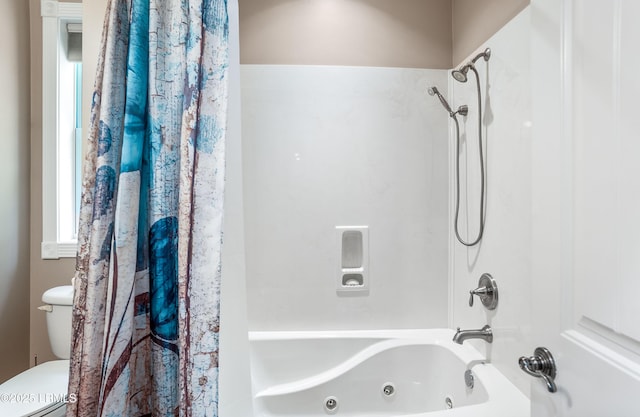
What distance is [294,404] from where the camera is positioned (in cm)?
160

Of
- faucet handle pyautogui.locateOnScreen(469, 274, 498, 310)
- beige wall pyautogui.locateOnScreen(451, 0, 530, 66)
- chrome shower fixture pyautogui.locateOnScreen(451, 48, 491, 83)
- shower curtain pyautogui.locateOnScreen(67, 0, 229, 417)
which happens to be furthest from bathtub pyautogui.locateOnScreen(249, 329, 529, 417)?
beige wall pyautogui.locateOnScreen(451, 0, 530, 66)

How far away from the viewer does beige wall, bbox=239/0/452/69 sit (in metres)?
1.83

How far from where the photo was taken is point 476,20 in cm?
160

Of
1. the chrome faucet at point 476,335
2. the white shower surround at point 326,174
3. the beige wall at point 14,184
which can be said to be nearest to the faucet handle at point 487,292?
the chrome faucet at point 476,335

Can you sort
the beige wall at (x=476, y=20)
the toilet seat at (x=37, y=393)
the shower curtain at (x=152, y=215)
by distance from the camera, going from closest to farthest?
the shower curtain at (x=152, y=215), the toilet seat at (x=37, y=393), the beige wall at (x=476, y=20)

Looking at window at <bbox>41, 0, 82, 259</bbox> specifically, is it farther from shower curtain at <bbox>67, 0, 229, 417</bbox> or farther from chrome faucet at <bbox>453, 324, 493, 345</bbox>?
chrome faucet at <bbox>453, 324, 493, 345</bbox>

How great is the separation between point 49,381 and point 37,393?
0.25 feet

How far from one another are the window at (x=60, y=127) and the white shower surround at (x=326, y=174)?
0.94m

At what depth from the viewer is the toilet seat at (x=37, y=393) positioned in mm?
1160

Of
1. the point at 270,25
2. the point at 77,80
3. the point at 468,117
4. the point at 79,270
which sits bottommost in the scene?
the point at 79,270

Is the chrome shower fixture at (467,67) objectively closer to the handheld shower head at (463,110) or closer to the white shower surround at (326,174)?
the handheld shower head at (463,110)

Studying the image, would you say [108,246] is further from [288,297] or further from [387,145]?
[387,145]

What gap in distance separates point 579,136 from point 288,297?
5.11 feet

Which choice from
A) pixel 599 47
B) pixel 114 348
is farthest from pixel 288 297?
pixel 599 47
